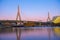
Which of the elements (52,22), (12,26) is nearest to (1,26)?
(12,26)

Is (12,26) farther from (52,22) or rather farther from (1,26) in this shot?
(52,22)

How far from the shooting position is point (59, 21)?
9.76 metres

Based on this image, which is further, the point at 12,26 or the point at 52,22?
the point at 12,26

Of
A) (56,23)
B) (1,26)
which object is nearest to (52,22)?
(56,23)

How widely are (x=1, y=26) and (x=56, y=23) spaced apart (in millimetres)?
3641

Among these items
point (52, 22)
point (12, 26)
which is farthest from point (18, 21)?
point (52, 22)

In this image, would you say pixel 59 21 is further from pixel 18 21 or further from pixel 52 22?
pixel 18 21

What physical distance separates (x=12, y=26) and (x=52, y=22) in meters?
2.73

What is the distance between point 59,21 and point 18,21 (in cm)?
256

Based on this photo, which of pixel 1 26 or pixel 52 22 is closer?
pixel 52 22

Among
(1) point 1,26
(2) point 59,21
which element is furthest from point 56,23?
(1) point 1,26

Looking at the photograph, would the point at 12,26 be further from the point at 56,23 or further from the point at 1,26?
the point at 56,23

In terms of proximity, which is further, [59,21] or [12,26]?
[12,26]

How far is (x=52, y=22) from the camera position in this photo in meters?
10.1
